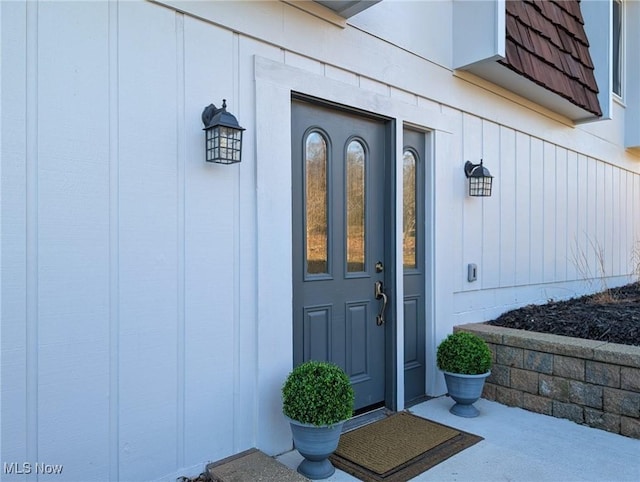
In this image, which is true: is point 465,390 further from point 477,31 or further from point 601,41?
point 601,41

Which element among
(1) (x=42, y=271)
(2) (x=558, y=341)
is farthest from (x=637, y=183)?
(1) (x=42, y=271)

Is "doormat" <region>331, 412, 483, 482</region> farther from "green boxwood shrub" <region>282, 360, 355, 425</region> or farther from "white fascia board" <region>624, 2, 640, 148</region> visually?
"white fascia board" <region>624, 2, 640, 148</region>

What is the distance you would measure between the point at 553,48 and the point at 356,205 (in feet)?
9.94

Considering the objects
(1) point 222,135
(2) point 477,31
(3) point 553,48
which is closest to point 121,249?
(1) point 222,135

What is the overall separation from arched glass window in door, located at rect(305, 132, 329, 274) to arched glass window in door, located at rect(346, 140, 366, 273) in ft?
0.74

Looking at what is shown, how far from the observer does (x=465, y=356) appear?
3.26m

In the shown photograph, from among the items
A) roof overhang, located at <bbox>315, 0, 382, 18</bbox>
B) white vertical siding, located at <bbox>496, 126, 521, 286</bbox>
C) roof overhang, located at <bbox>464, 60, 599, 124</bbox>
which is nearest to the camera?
roof overhang, located at <bbox>315, 0, 382, 18</bbox>

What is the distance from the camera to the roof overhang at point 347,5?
9.37 feet

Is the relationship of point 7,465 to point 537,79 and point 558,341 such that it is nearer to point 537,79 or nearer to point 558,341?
point 558,341

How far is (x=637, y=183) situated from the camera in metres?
7.30

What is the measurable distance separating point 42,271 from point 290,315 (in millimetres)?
1347

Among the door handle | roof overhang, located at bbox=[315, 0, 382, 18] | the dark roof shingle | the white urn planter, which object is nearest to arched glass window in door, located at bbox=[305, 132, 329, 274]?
the door handle

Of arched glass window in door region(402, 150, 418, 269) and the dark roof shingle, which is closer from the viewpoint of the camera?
arched glass window in door region(402, 150, 418, 269)

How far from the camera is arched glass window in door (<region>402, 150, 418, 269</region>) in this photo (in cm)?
367
